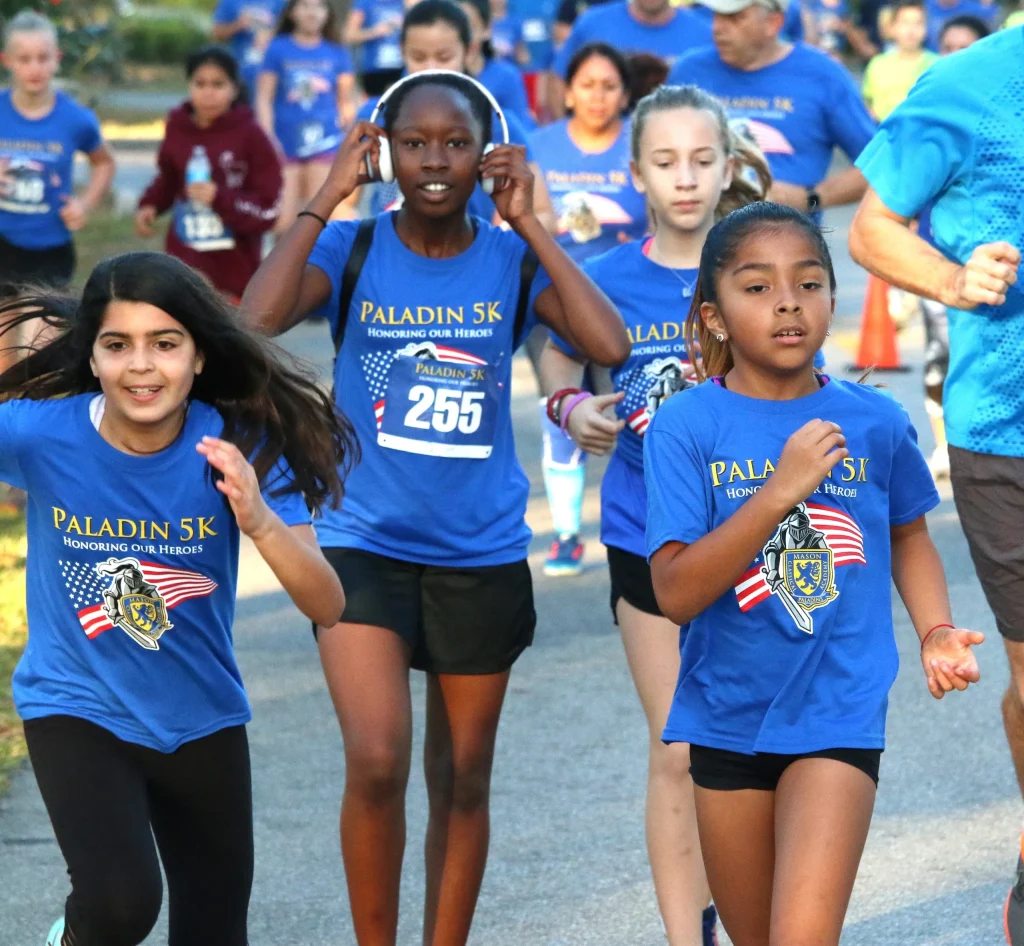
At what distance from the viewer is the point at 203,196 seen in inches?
452

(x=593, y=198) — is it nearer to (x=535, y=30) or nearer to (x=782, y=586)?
(x=782, y=586)

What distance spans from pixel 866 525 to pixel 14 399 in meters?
1.77

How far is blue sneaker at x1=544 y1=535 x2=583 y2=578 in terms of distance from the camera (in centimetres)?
916

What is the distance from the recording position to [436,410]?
493 centimetres

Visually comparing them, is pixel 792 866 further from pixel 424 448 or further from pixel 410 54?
pixel 410 54

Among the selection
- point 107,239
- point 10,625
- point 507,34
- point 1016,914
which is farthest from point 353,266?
point 107,239

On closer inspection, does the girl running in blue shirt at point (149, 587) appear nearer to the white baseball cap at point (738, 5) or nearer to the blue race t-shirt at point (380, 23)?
the white baseball cap at point (738, 5)

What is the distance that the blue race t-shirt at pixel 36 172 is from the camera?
10.7 metres

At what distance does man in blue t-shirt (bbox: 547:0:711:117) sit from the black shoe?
7.05 m

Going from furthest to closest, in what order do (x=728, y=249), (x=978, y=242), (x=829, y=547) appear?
(x=978, y=242), (x=728, y=249), (x=829, y=547)

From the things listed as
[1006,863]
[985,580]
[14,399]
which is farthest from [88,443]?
[1006,863]

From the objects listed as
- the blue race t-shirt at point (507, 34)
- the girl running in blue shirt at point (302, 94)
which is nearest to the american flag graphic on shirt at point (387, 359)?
the girl running in blue shirt at point (302, 94)

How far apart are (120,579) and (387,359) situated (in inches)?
43.6

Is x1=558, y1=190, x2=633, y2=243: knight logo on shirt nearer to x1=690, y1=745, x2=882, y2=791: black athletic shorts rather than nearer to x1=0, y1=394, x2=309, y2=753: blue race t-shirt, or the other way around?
x1=0, y1=394, x2=309, y2=753: blue race t-shirt
